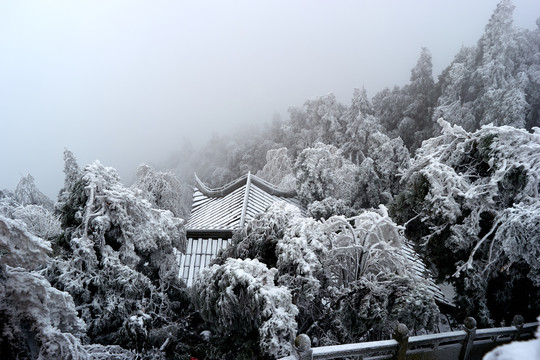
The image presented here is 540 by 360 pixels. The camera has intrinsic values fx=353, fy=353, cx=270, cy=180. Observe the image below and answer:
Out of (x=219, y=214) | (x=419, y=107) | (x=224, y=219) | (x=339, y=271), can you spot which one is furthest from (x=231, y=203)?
(x=419, y=107)

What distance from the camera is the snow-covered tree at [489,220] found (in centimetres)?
696

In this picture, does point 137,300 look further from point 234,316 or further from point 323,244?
point 323,244

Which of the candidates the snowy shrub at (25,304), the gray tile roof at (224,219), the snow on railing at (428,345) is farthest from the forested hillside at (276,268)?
the gray tile roof at (224,219)

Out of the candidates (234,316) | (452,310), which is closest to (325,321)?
(234,316)

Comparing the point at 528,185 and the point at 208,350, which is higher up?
the point at 528,185

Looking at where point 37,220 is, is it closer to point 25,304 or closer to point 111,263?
point 111,263

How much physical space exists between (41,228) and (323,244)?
10221 millimetres

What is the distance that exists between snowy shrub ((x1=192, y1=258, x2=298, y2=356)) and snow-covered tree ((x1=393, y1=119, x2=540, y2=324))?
3.98 meters

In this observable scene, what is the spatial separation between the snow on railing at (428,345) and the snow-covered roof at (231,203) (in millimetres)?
6430

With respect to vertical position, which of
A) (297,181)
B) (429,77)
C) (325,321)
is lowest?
(325,321)

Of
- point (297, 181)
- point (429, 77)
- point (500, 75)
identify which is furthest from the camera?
point (429, 77)

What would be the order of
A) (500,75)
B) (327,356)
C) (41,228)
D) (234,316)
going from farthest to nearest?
(500,75) → (41,228) → (234,316) → (327,356)

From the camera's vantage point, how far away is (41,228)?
12109 millimetres

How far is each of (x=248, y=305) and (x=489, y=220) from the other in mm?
5807
